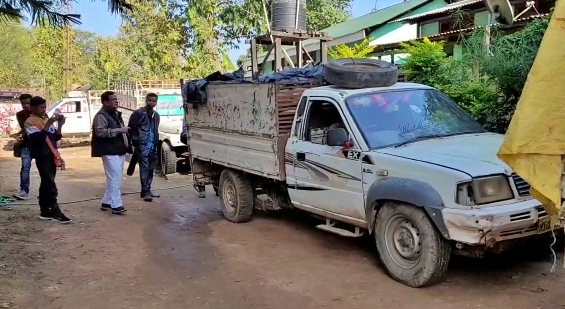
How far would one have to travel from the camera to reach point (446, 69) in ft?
30.5

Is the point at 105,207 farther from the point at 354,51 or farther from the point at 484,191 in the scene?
the point at 354,51

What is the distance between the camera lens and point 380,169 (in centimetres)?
540

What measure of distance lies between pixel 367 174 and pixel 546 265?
1.87 metres

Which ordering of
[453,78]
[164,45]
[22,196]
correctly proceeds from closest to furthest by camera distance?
[453,78] → [22,196] → [164,45]

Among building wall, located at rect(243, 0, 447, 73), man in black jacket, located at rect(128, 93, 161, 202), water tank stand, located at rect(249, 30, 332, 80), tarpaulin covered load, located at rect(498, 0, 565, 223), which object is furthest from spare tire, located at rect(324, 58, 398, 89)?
building wall, located at rect(243, 0, 447, 73)

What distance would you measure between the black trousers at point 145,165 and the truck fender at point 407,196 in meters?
5.37

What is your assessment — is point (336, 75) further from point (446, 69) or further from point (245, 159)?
point (446, 69)

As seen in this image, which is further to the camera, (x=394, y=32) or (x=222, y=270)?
(x=394, y=32)

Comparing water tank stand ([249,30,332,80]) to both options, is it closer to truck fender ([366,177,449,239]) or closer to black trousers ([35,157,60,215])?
black trousers ([35,157,60,215])

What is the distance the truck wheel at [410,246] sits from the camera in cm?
493

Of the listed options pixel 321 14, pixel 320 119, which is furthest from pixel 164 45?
pixel 320 119

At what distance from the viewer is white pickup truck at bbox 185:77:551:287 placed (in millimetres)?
4707

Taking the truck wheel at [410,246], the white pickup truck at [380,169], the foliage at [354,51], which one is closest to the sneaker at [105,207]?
the white pickup truck at [380,169]

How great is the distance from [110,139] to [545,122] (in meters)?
6.66
